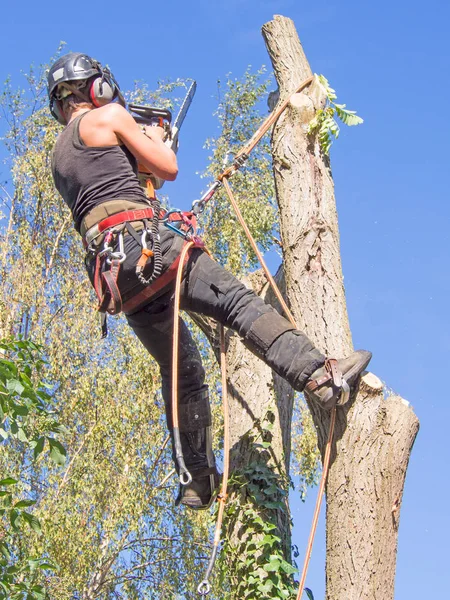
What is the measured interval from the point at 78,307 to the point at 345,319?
899cm

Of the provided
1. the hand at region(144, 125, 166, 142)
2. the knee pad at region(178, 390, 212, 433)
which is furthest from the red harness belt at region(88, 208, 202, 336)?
Answer: the knee pad at region(178, 390, 212, 433)

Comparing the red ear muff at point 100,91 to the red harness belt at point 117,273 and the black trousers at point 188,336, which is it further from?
the black trousers at point 188,336

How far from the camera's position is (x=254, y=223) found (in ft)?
33.2

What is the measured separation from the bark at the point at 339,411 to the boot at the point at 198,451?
2.58 feet

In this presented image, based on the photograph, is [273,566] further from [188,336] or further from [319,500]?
[188,336]

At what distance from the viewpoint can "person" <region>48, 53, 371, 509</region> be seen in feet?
12.9

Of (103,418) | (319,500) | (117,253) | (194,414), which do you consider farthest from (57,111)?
(103,418)

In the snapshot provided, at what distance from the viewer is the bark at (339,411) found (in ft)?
11.7

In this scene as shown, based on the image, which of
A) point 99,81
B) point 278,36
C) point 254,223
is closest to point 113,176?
point 99,81

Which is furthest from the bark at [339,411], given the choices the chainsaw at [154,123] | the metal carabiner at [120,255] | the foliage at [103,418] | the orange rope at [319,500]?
the foliage at [103,418]

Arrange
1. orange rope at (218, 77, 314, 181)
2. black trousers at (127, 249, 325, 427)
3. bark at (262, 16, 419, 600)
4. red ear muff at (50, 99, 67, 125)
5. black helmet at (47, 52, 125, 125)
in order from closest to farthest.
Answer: bark at (262, 16, 419, 600) < black trousers at (127, 249, 325, 427) < black helmet at (47, 52, 125, 125) < red ear muff at (50, 99, 67, 125) < orange rope at (218, 77, 314, 181)

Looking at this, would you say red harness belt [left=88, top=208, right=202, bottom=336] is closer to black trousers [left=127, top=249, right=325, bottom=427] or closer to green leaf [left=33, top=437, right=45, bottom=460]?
black trousers [left=127, top=249, right=325, bottom=427]

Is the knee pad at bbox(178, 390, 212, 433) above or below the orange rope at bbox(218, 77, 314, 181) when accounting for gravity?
below

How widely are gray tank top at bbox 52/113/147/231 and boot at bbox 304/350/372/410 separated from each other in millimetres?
1239
